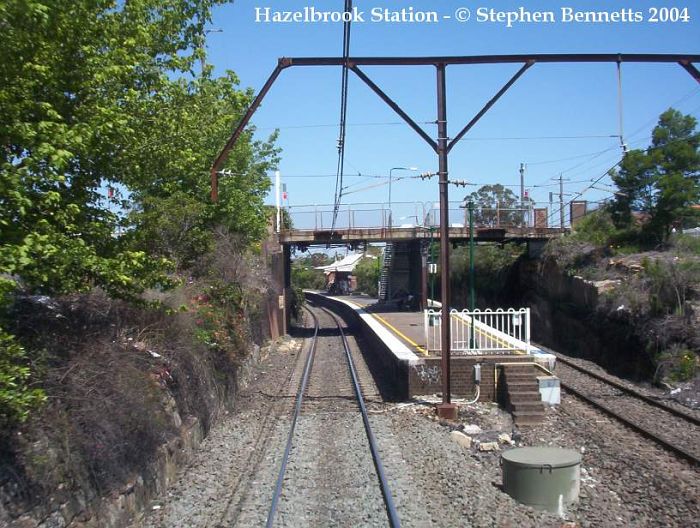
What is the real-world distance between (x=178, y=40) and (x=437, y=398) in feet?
29.1

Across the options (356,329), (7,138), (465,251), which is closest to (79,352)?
(7,138)

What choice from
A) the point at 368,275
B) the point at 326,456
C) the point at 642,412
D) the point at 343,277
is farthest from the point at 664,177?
the point at 343,277

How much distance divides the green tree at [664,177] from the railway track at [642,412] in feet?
32.2

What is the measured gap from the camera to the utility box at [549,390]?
1512 cm

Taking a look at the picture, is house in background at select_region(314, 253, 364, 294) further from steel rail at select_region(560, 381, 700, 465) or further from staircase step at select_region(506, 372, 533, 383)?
staircase step at select_region(506, 372, 533, 383)

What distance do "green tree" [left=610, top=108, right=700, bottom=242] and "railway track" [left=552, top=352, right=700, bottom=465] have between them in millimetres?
9803

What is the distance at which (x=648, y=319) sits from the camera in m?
21.4

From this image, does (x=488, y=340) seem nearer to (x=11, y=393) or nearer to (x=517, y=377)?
(x=517, y=377)

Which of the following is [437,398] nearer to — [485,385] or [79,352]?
[485,385]

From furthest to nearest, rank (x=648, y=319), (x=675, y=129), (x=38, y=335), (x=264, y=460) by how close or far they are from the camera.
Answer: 1. (x=675, y=129)
2. (x=648, y=319)
3. (x=264, y=460)
4. (x=38, y=335)

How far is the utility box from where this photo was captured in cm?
1512

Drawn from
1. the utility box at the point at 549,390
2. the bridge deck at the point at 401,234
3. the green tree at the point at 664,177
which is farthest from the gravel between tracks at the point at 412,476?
the bridge deck at the point at 401,234

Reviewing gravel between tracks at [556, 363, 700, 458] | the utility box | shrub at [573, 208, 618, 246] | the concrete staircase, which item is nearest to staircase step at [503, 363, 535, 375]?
the concrete staircase

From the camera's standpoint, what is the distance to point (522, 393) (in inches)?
578
